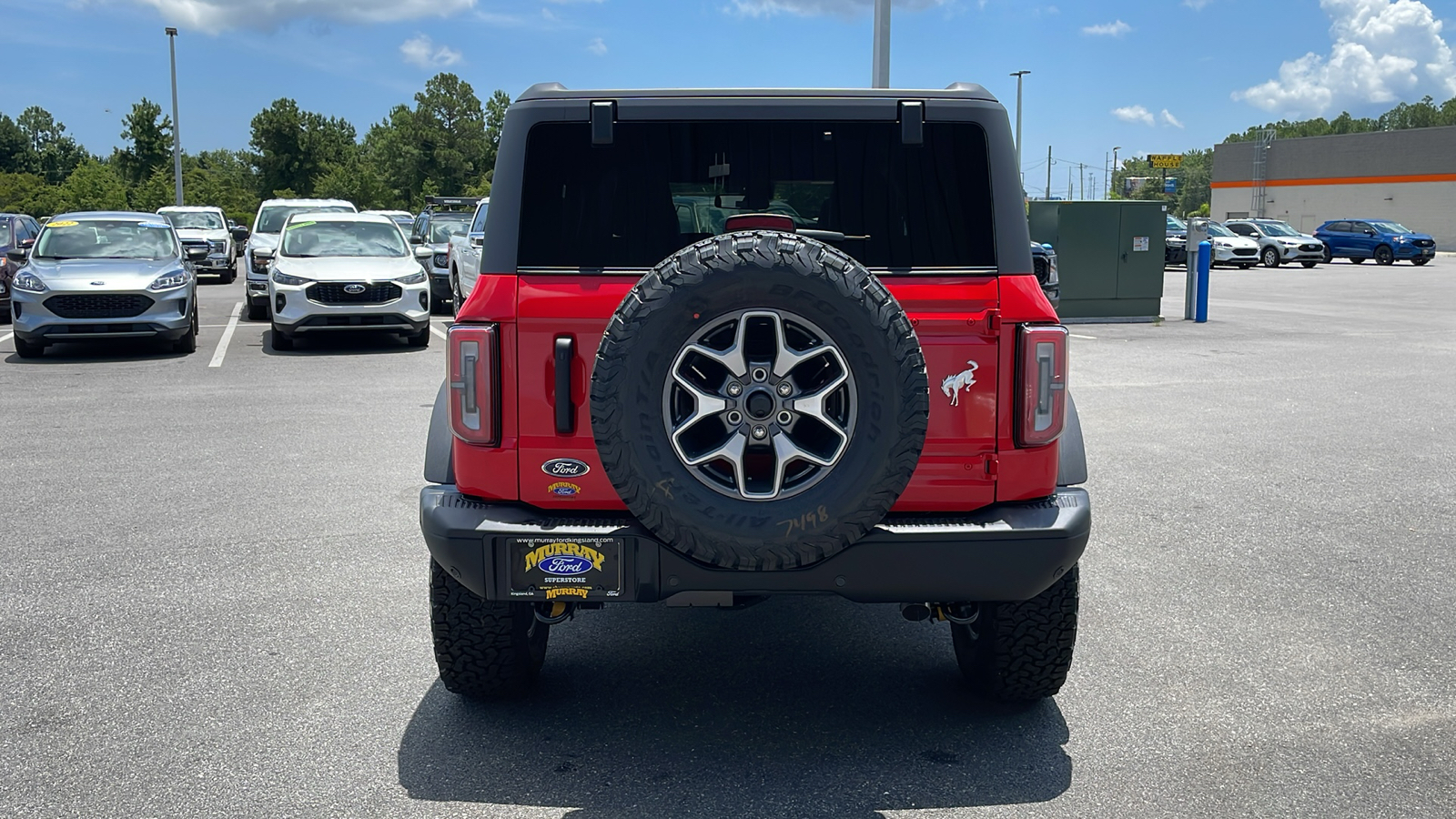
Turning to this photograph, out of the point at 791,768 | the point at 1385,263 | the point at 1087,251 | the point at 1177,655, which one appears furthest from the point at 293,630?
the point at 1385,263

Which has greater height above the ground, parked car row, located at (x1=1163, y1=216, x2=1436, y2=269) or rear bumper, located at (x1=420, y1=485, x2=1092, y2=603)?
parked car row, located at (x1=1163, y1=216, x2=1436, y2=269)

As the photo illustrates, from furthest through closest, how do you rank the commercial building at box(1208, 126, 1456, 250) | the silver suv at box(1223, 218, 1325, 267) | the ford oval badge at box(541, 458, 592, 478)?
the commercial building at box(1208, 126, 1456, 250), the silver suv at box(1223, 218, 1325, 267), the ford oval badge at box(541, 458, 592, 478)

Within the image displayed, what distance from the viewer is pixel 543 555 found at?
140 inches

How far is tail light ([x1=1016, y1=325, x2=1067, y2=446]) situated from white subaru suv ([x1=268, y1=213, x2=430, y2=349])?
1244cm

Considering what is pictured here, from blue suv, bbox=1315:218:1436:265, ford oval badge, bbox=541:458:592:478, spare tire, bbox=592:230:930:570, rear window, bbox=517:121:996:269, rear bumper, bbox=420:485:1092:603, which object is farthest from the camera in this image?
blue suv, bbox=1315:218:1436:265

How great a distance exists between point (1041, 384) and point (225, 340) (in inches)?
581

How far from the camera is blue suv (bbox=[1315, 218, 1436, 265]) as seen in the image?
42125mm

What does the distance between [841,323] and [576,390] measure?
2.65ft

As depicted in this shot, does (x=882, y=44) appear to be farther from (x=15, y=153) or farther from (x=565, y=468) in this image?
(x=15, y=153)

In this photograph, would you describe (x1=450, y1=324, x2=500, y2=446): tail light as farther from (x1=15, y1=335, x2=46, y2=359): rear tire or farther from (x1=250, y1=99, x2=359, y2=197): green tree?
(x1=250, y1=99, x2=359, y2=197): green tree

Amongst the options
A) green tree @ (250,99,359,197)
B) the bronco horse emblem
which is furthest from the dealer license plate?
green tree @ (250,99,359,197)

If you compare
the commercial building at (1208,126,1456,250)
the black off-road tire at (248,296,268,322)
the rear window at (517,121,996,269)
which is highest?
the commercial building at (1208,126,1456,250)

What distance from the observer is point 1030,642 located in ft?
13.1

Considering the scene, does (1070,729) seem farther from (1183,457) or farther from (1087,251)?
(1087,251)
